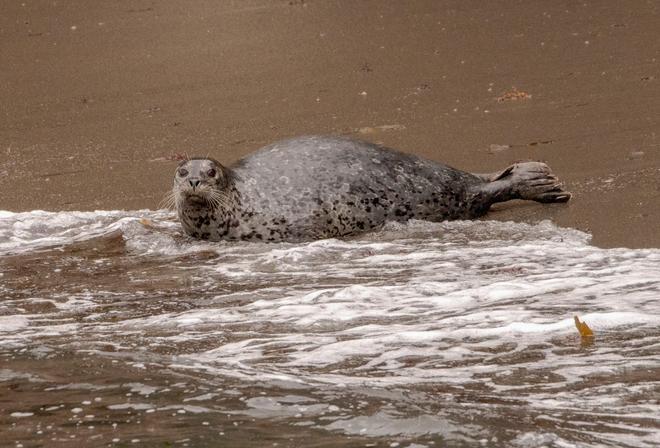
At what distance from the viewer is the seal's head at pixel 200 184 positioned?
27.0ft

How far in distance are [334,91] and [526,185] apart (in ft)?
12.7

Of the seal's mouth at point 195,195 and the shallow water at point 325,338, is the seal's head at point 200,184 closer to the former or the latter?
the seal's mouth at point 195,195

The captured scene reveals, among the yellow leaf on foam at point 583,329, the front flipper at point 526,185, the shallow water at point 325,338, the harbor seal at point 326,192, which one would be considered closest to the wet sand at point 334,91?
the front flipper at point 526,185

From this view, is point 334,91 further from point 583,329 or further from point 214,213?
point 583,329

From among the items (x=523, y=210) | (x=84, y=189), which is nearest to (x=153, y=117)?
(x=84, y=189)

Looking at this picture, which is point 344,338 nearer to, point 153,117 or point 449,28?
point 153,117

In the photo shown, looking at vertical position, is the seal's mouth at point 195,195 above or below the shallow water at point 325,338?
above

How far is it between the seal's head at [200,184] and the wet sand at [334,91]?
91 centimetres

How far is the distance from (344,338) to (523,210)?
3045 mm

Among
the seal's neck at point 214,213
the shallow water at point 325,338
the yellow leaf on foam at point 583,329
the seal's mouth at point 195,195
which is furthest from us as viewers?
the seal's neck at point 214,213

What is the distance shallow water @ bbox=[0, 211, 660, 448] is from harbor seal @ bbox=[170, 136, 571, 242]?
0.21m

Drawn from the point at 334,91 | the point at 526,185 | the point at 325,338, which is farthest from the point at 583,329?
the point at 334,91

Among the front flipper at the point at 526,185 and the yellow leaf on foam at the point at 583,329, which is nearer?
the yellow leaf on foam at the point at 583,329

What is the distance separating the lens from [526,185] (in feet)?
27.5
